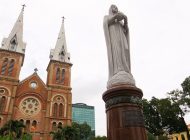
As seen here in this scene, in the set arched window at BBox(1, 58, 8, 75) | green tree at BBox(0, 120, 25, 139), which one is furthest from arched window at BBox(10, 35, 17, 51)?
green tree at BBox(0, 120, 25, 139)

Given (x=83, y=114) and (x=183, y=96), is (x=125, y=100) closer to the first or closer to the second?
(x=183, y=96)

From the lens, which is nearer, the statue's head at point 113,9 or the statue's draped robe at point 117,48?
the statue's draped robe at point 117,48

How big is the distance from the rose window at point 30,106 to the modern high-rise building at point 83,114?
52.9m

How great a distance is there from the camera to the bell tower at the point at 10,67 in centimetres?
2950

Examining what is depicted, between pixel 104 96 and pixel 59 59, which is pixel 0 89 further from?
pixel 104 96

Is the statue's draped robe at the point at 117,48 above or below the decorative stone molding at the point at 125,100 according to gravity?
above

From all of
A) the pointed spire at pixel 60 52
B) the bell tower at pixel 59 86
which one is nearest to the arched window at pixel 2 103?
the bell tower at pixel 59 86

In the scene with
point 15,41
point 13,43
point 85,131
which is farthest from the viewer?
point 85,131

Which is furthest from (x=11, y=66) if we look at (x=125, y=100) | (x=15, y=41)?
(x=125, y=100)

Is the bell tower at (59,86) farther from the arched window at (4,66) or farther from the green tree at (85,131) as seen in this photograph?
the green tree at (85,131)

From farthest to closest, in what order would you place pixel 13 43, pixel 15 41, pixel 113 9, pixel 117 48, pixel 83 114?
pixel 83 114
pixel 15 41
pixel 13 43
pixel 113 9
pixel 117 48

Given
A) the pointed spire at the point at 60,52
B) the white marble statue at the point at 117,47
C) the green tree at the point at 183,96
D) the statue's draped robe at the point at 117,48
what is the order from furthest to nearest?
the pointed spire at the point at 60,52 < the green tree at the point at 183,96 < the statue's draped robe at the point at 117,48 < the white marble statue at the point at 117,47

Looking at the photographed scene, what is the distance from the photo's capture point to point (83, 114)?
8481 cm

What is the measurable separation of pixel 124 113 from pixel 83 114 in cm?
8095
